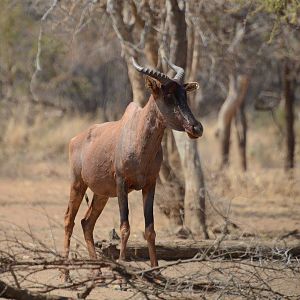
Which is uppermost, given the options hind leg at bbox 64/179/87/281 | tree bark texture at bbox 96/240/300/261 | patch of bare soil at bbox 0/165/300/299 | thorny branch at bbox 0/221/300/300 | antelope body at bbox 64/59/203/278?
antelope body at bbox 64/59/203/278

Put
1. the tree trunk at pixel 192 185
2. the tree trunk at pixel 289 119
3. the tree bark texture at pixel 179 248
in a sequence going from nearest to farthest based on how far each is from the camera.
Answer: the tree bark texture at pixel 179 248 < the tree trunk at pixel 192 185 < the tree trunk at pixel 289 119

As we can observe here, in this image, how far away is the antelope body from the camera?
8000mm

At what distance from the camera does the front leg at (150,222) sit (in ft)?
27.1

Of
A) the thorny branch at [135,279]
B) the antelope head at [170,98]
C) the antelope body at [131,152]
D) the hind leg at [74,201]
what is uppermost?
the antelope head at [170,98]

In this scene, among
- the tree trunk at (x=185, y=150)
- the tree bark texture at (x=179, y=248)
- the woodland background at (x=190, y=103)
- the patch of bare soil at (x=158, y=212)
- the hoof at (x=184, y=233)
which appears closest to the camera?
the tree bark texture at (x=179, y=248)

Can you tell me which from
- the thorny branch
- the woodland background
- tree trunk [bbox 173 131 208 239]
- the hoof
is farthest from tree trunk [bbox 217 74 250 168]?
the thorny branch

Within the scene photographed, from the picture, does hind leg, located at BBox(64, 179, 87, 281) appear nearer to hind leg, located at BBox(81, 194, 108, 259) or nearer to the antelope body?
the antelope body

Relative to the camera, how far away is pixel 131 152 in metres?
8.32

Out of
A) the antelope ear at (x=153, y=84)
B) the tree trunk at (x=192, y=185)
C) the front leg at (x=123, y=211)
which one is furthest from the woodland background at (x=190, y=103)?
the antelope ear at (x=153, y=84)

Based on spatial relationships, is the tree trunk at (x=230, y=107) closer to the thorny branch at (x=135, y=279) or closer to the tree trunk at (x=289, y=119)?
the tree trunk at (x=289, y=119)

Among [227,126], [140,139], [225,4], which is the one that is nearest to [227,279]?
[140,139]

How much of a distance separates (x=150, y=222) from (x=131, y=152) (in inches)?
28.2

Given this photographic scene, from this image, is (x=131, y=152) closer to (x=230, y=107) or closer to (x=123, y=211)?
(x=123, y=211)

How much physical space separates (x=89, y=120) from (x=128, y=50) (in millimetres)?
16631
